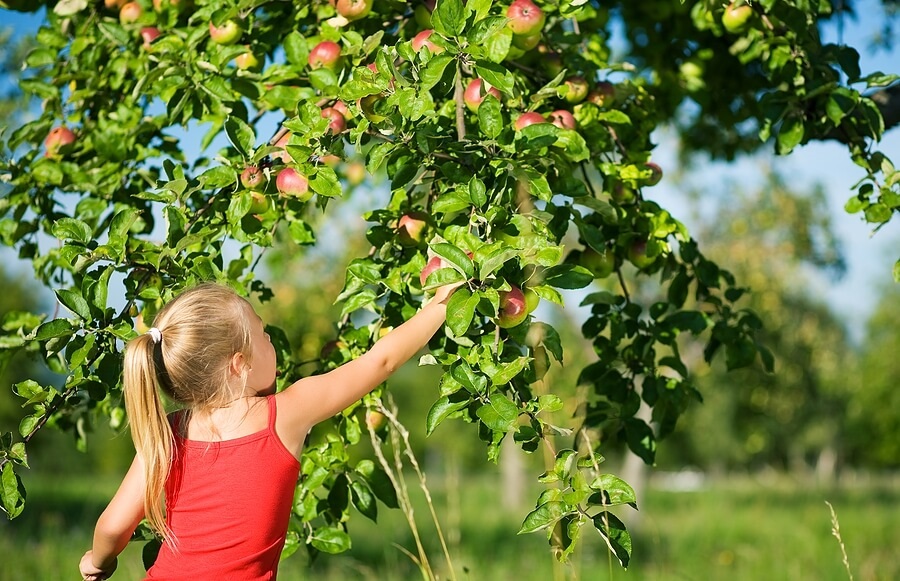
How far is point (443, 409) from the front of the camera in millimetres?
1487

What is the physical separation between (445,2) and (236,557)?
110 centimetres

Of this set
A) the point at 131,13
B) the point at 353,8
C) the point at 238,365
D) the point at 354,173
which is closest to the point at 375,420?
Result: the point at 238,365

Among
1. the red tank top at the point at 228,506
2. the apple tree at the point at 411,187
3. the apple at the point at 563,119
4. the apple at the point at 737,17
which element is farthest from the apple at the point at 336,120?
the apple at the point at 737,17

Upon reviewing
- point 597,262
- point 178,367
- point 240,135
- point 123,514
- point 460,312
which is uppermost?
point 597,262

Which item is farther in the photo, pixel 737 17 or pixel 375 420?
pixel 737 17

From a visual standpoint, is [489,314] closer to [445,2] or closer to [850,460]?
[445,2]

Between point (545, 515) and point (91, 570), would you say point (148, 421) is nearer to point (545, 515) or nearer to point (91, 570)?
point (91, 570)

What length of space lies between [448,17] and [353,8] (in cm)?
54

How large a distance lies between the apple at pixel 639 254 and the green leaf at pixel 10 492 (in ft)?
4.59

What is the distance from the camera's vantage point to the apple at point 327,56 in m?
1.92

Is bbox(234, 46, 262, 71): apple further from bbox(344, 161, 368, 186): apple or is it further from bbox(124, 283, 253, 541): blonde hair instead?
bbox(344, 161, 368, 186): apple

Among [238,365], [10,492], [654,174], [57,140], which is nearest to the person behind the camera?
[10,492]

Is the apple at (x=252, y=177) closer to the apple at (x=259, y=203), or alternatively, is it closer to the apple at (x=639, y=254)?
the apple at (x=259, y=203)

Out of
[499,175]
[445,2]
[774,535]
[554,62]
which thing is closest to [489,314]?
[499,175]
